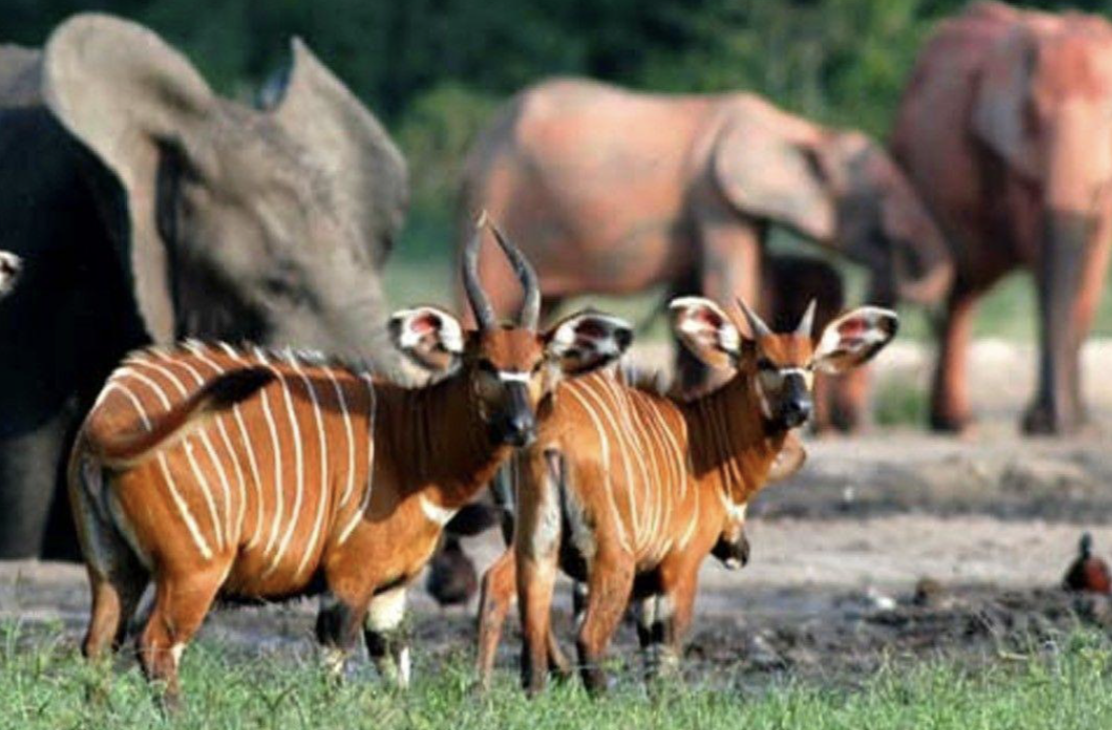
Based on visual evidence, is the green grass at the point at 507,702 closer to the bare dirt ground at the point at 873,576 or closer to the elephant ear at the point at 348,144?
the bare dirt ground at the point at 873,576

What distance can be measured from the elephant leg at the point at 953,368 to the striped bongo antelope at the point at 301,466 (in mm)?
11300

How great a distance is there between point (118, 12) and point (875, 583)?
2073 cm

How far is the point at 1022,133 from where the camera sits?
75.0ft

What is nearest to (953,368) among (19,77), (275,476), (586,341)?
(19,77)

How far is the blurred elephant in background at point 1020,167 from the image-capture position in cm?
2223

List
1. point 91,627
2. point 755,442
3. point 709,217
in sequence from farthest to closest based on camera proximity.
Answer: point 709,217
point 755,442
point 91,627

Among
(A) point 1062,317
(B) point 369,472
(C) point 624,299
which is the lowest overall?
(C) point 624,299

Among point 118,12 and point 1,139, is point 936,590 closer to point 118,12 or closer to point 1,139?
point 1,139

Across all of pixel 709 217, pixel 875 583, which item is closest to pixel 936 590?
pixel 875 583

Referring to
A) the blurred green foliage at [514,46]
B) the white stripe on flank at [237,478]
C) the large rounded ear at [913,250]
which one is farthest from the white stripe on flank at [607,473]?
the blurred green foliage at [514,46]

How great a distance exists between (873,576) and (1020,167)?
846 cm

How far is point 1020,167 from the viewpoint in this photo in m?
22.8

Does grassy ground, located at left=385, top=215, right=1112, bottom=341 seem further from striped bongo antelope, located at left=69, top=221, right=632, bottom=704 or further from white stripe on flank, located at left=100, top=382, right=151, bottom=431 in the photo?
white stripe on flank, located at left=100, top=382, right=151, bottom=431

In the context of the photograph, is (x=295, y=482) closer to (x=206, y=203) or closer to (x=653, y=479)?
(x=653, y=479)
